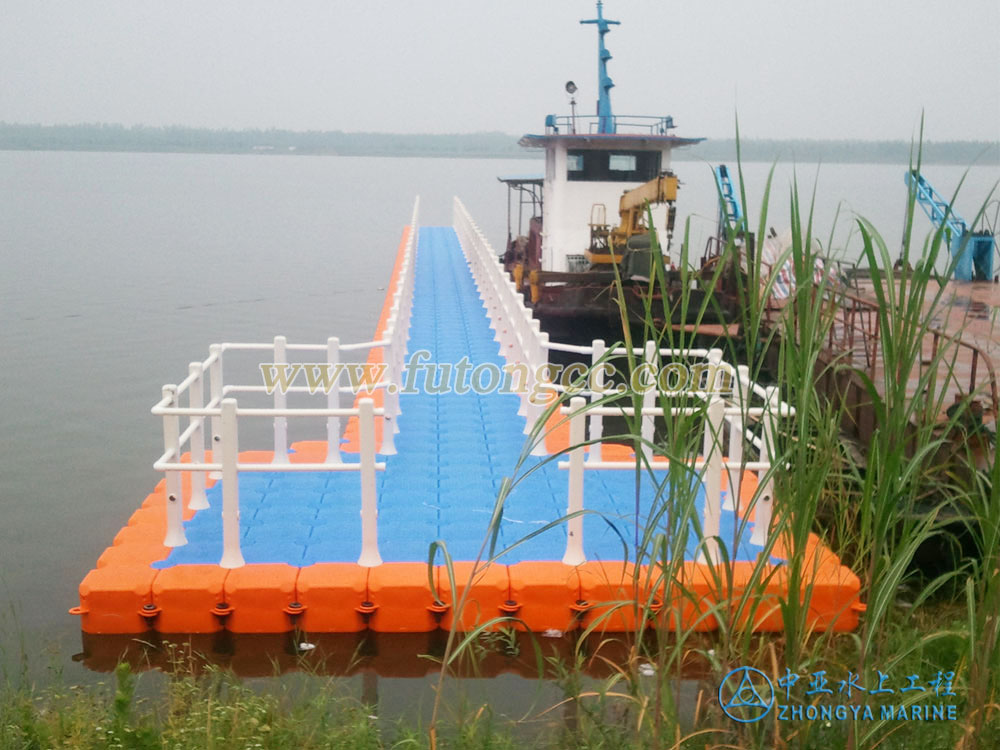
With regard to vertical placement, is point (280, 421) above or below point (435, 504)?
Answer: above

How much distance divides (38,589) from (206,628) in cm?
365

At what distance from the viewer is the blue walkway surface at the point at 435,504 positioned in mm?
6246

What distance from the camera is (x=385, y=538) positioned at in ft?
20.9

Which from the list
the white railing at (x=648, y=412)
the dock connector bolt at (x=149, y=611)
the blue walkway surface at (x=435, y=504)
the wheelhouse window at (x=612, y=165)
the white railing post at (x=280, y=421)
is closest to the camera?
the white railing at (x=648, y=412)

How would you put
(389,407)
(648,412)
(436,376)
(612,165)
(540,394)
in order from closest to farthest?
(648,412), (540,394), (389,407), (436,376), (612,165)

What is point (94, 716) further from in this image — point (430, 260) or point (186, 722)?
point (430, 260)

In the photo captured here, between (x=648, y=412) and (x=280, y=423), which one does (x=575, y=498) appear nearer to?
(x=648, y=412)

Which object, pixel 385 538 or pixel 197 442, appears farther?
pixel 197 442

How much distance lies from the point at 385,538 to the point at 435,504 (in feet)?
2.25

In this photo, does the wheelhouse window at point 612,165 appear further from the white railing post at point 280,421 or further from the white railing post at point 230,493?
the white railing post at point 230,493

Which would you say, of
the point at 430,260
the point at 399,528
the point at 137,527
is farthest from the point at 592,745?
the point at 430,260

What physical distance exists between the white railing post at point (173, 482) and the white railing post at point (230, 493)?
1.11 feet

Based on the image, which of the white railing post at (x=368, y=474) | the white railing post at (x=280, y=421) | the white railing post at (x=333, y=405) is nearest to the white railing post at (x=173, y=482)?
the white railing post at (x=368, y=474)

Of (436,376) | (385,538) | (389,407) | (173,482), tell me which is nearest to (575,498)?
(385,538)
